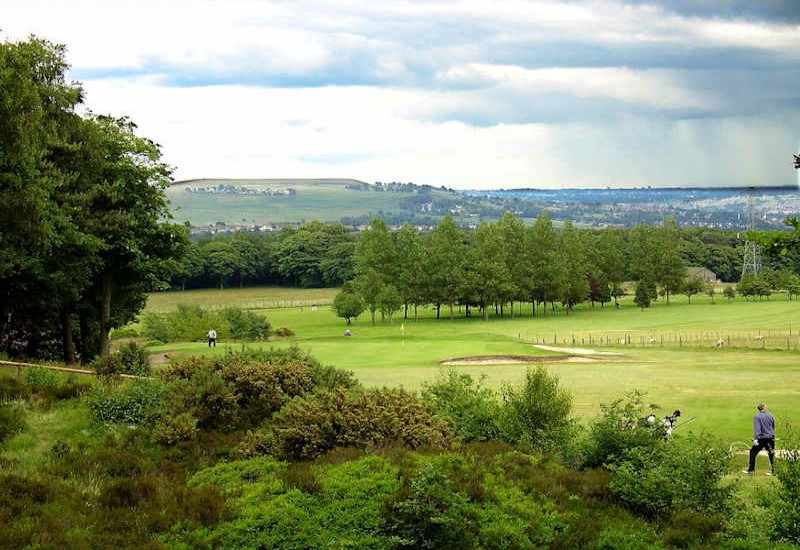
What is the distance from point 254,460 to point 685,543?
7281 mm

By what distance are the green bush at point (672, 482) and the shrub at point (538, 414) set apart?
10.3 feet

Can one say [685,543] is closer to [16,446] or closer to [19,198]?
[16,446]

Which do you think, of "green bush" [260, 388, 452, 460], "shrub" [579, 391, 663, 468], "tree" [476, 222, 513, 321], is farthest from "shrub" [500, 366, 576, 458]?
"tree" [476, 222, 513, 321]

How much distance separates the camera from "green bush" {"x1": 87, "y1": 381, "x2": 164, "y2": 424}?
53.0 feet

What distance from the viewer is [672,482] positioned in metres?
12.8

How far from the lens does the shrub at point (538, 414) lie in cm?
1669

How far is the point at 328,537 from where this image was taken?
11.4m

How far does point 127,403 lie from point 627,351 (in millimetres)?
49003

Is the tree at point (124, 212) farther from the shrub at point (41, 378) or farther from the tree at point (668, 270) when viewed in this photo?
the tree at point (668, 270)

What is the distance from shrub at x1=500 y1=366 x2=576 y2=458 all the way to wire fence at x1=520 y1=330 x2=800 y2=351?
46.6 metres

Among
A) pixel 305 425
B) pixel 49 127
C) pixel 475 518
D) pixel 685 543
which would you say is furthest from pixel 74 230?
pixel 685 543

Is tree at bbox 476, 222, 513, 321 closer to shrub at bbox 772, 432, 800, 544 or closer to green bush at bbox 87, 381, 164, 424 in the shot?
green bush at bbox 87, 381, 164, 424

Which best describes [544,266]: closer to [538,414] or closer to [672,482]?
[538,414]

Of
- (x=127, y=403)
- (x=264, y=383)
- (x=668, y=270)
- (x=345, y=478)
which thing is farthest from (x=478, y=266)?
(x=345, y=478)
